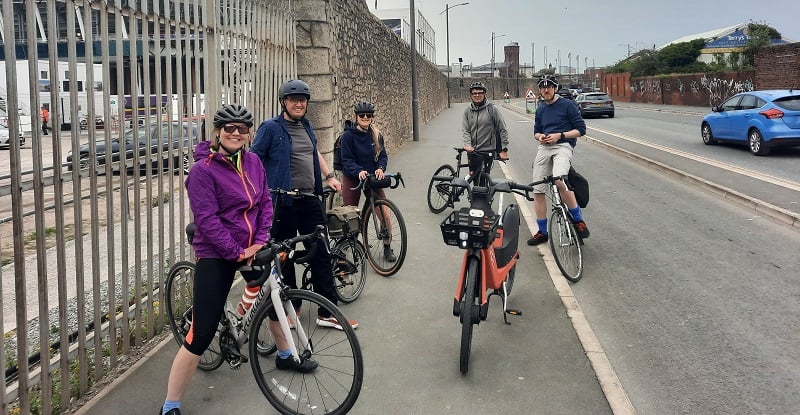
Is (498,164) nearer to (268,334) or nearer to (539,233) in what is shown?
(539,233)

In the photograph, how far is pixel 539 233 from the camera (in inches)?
305

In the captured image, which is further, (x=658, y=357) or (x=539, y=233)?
(x=539, y=233)

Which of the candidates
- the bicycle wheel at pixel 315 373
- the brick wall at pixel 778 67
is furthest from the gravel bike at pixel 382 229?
the brick wall at pixel 778 67

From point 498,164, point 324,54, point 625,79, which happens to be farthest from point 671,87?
point 324,54

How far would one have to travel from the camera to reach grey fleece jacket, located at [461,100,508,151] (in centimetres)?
899

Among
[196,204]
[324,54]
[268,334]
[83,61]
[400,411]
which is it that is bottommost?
[400,411]

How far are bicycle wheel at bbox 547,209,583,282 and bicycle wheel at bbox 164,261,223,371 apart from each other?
10.7 feet

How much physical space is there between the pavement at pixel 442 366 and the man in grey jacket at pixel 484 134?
113 inches

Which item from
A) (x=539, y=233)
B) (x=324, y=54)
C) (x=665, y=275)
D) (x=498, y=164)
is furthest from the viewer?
(x=498, y=164)

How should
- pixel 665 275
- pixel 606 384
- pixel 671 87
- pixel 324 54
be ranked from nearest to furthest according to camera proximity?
pixel 606 384
pixel 665 275
pixel 324 54
pixel 671 87

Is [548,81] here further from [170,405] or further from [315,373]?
[170,405]

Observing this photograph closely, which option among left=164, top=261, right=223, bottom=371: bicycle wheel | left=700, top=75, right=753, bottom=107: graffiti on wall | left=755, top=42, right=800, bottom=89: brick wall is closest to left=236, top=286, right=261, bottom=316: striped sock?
left=164, top=261, right=223, bottom=371: bicycle wheel

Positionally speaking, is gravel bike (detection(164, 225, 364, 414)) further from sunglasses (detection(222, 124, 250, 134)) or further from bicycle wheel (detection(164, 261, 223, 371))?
sunglasses (detection(222, 124, 250, 134))

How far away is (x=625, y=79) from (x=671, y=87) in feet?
46.2
